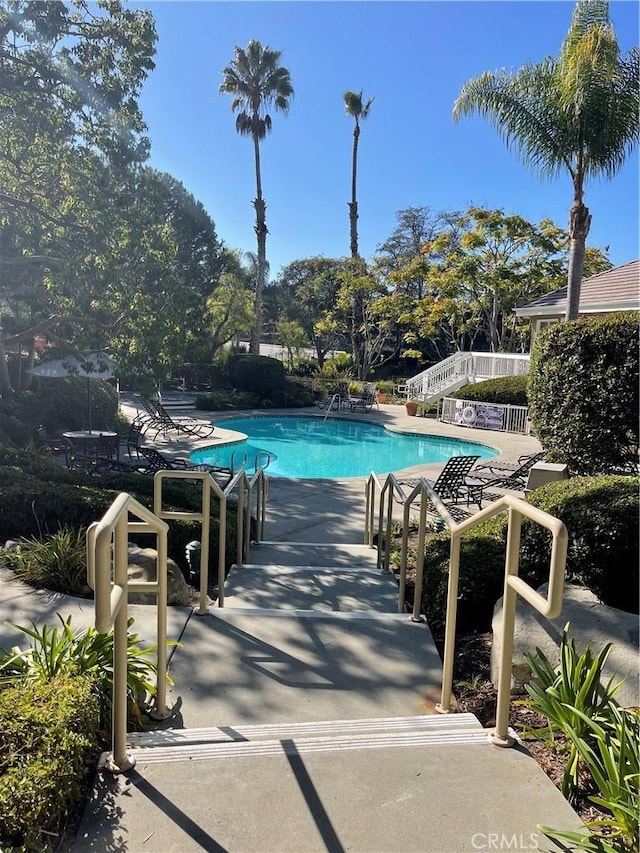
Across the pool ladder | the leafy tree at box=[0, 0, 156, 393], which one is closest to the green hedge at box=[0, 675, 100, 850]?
the leafy tree at box=[0, 0, 156, 393]

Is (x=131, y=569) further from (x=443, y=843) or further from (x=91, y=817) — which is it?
(x=443, y=843)

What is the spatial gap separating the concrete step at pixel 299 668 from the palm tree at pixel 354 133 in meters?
31.1

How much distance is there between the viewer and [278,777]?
7.04ft

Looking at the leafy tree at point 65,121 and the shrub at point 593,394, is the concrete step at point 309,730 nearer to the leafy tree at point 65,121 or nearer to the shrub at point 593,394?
the shrub at point 593,394

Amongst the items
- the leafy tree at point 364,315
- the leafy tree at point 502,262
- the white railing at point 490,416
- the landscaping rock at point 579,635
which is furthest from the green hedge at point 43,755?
the leafy tree at point 364,315

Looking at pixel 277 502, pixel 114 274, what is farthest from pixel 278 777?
pixel 114 274

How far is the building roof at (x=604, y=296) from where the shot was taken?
49.6 ft

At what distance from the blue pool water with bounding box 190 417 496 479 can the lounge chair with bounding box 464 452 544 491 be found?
3.32m

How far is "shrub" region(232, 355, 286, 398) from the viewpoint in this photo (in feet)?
89.0

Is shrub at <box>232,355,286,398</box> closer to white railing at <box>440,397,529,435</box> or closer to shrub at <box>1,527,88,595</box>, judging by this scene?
white railing at <box>440,397,529,435</box>

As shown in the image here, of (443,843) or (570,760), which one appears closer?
(443,843)

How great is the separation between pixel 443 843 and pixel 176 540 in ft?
13.8

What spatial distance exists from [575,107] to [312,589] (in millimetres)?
11710

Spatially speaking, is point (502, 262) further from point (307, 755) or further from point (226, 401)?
point (307, 755)
